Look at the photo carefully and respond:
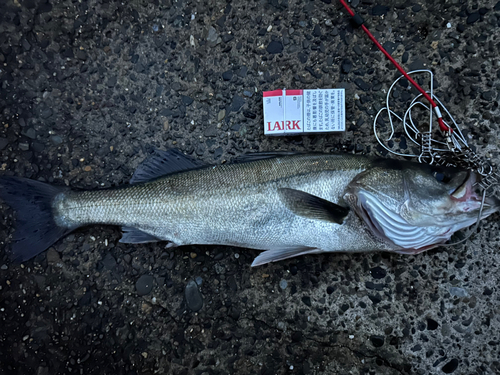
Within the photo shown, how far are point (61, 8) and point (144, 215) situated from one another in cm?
197

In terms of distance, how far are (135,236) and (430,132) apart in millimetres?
2444

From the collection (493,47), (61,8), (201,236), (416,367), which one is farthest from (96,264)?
(493,47)

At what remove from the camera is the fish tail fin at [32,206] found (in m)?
2.46

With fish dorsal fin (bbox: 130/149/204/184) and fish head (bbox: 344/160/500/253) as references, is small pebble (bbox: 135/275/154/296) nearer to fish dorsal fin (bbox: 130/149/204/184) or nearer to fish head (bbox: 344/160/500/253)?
fish dorsal fin (bbox: 130/149/204/184)

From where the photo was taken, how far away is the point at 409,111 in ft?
8.52

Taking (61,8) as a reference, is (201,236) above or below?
below

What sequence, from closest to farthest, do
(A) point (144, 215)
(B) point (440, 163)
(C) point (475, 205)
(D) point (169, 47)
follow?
(C) point (475, 205), (A) point (144, 215), (B) point (440, 163), (D) point (169, 47)

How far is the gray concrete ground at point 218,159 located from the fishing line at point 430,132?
3.3 inches

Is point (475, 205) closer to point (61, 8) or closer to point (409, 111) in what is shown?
point (409, 111)

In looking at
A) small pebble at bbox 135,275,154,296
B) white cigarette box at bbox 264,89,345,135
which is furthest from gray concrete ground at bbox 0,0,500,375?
white cigarette box at bbox 264,89,345,135

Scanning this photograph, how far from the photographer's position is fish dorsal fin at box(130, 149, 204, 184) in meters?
2.46

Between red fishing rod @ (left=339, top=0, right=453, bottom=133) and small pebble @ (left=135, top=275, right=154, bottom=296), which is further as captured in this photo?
small pebble @ (left=135, top=275, right=154, bottom=296)

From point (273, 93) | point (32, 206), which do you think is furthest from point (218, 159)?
point (32, 206)

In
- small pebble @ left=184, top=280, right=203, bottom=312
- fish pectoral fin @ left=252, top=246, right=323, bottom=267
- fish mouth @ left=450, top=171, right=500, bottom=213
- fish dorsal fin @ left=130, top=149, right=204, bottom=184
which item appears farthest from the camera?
Answer: small pebble @ left=184, top=280, right=203, bottom=312
